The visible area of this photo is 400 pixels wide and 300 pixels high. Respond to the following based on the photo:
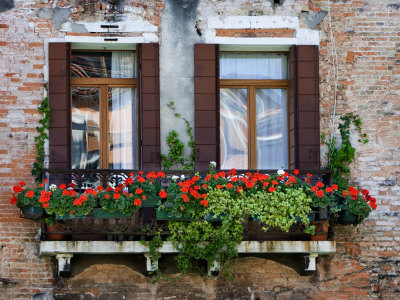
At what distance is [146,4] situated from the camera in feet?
41.9

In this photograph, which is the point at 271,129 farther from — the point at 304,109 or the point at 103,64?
the point at 103,64

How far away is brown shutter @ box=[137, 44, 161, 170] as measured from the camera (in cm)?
1238

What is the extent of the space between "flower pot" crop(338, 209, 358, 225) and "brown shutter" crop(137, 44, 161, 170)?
225cm

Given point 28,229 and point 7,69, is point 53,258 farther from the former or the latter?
point 7,69

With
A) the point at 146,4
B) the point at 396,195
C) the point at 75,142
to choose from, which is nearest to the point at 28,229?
the point at 75,142

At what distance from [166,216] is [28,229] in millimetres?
1726

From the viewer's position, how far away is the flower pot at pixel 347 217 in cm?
1195

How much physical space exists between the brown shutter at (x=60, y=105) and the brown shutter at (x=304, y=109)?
2764 mm

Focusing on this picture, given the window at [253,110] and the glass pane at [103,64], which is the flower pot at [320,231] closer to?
the window at [253,110]

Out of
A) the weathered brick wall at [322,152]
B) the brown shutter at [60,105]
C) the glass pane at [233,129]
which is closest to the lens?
the weathered brick wall at [322,152]

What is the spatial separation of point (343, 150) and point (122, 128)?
2.75 meters

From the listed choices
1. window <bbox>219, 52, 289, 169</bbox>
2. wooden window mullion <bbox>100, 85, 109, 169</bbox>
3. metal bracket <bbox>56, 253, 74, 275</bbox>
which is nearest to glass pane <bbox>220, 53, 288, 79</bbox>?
window <bbox>219, 52, 289, 169</bbox>

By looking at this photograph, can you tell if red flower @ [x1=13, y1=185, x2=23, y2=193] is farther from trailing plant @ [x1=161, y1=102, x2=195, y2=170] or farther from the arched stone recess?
trailing plant @ [x1=161, y1=102, x2=195, y2=170]

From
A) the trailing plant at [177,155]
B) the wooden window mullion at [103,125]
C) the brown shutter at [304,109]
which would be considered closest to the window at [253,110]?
the brown shutter at [304,109]
